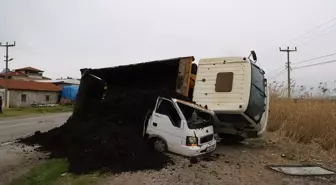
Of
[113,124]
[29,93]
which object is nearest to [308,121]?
[113,124]

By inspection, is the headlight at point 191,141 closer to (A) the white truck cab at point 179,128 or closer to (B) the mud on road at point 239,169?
(A) the white truck cab at point 179,128

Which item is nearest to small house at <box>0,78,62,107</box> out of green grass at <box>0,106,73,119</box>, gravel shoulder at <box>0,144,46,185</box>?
green grass at <box>0,106,73,119</box>

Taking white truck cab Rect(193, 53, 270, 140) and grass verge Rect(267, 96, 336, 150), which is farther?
grass verge Rect(267, 96, 336, 150)

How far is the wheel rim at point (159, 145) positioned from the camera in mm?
8445

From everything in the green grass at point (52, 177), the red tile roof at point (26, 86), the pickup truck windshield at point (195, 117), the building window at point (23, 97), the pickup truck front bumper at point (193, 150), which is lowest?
the green grass at point (52, 177)

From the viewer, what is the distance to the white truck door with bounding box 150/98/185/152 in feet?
26.8

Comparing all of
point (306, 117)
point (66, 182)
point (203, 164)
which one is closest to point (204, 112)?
point (203, 164)

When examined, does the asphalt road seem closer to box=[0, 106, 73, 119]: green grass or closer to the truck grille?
the truck grille

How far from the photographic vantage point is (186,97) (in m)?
9.19

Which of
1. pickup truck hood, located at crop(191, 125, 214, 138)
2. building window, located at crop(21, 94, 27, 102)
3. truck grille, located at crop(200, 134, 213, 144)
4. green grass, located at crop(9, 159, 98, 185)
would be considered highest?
building window, located at crop(21, 94, 27, 102)

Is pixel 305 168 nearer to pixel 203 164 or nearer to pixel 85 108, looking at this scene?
pixel 203 164

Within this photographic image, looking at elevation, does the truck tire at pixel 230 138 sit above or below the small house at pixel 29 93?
below

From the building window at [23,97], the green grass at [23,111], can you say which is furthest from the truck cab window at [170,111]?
the building window at [23,97]

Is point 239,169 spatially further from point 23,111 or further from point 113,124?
point 23,111
